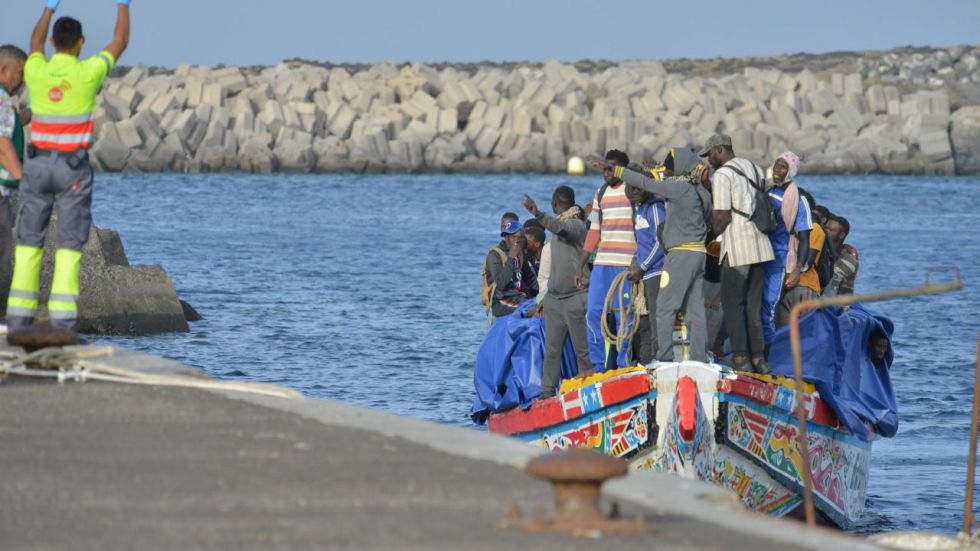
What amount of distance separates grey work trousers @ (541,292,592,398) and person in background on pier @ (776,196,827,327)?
1.41 meters

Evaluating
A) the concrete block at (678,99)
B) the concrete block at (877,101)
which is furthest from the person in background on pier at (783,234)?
the concrete block at (877,101)

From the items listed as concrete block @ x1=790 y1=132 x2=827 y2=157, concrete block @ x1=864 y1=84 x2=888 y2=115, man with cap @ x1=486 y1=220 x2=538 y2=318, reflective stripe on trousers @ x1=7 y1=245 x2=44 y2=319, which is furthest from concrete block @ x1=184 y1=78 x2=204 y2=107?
reflective stripe on trousers @ x1=7 y1=245 x2=44 y2=319

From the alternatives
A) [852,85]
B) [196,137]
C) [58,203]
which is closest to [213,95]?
[196,137]

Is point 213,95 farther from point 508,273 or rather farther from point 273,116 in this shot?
point 508,273

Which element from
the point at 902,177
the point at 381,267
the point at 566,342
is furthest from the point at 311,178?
the point at 566,342

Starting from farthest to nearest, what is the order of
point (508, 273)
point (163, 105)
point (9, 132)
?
1. point (163, 105)
2. point (508, 273)
3. point (9, 132)

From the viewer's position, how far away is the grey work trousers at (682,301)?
443 inches

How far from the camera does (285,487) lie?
20.3 ft

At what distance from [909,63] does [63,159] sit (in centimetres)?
12695

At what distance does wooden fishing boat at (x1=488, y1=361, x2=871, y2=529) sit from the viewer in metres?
10.6

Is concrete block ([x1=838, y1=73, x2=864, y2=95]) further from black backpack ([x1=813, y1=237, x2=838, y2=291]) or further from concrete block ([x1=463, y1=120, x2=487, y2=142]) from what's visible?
black backpack ([x1=813, y1=237, x2=838, y2=291])

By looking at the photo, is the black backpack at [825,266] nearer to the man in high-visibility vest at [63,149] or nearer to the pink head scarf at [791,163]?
the pink head scarf at [791,163]

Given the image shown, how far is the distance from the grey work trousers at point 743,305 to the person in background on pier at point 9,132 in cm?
460

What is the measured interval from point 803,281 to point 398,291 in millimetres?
17603
